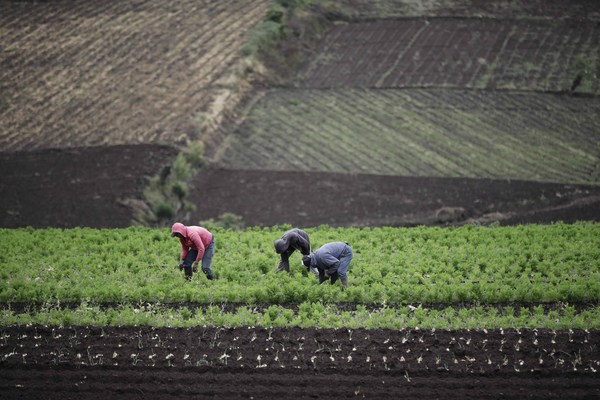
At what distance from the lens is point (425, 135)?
116 ft

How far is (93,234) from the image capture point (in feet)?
72.8

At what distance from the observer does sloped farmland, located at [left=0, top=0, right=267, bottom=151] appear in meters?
36.4

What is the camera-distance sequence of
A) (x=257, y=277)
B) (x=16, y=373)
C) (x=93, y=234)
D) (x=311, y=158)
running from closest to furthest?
(x=16, y=373), (x=257, y=277), (x=93, y=234), (x=311, y=158)

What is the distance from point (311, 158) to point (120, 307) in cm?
1843

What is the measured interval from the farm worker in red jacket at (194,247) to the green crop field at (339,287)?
30cm

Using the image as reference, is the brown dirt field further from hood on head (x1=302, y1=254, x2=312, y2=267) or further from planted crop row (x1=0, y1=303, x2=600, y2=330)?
hood on head (x1=302, y1=254, x2=312, y2=267)

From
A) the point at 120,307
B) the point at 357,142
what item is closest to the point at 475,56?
the point at 357,142

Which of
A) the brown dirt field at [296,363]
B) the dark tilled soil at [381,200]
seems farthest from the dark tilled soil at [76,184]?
the brown dirt field at [296,363]

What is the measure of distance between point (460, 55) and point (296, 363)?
101 feet

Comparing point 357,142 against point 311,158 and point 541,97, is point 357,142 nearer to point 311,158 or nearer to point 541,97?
point 311,158

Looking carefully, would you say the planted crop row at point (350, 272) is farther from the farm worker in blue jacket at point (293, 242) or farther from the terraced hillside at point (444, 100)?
the terraced hillside at point (444, 100)

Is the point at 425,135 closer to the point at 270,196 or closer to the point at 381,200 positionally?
the point at 381,200

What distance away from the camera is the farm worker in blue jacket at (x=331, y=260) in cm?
1639

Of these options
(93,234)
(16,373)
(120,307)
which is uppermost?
(16,373)
